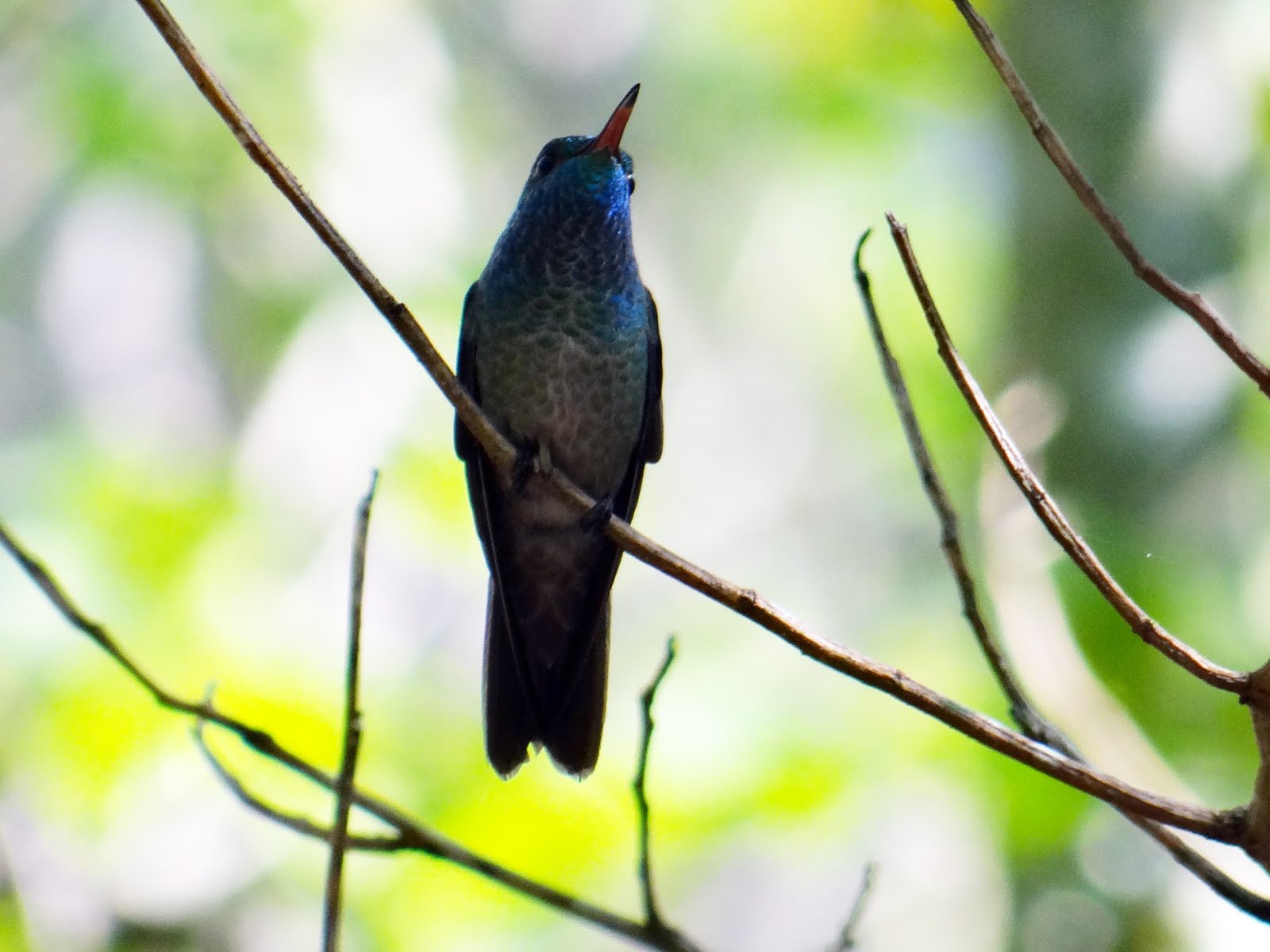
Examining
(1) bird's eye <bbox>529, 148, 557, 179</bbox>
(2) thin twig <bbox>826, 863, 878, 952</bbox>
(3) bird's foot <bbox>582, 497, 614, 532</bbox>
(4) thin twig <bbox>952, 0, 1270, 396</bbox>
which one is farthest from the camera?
(1) bird's eye <bbox>529, 148, 557, 179</bbox>

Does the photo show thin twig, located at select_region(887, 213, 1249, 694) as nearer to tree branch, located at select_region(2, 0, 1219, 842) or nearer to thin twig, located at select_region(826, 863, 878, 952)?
tree branch, located at select_region(2, 0, 1219, 842)

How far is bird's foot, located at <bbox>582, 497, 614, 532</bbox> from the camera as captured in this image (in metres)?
2.01

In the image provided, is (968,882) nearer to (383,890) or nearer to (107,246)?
(383,890)

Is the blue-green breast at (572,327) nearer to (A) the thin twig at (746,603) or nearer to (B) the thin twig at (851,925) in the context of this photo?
(A) the thin twig at (746,603)

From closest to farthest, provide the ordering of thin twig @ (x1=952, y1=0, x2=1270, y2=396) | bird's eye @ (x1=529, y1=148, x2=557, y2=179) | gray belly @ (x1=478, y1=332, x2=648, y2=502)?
thin twig @ (x1=952, y1=0, x2=1270, y2=396), gray belly @ (x1=478, y1=332, x2=648, y2=502), bird's eye @ (x1=529, y1=148, x2=557, y2=179)

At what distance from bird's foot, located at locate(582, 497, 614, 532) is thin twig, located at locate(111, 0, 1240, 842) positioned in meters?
0.12

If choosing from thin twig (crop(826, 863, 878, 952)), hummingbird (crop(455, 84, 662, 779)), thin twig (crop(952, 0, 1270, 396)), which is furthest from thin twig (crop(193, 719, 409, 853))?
thin twig (crop(952, 0, 1270, 396))

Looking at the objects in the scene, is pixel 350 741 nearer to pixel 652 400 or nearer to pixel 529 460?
pixel 529 460

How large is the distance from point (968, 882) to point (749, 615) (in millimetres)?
3746

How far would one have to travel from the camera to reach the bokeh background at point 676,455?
13.3 ft

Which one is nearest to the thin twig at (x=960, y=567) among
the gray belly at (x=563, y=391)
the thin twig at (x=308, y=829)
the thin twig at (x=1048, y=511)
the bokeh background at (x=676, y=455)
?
the thin twig at (x=1048, y=511)

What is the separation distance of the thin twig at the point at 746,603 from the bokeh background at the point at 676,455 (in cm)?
202

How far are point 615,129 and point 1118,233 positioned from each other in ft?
5.62

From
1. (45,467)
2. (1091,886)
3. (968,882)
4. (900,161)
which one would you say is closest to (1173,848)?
(1091,886)
